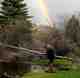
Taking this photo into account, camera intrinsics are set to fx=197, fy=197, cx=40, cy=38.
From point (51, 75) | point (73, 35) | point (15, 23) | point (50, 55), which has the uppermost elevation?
point (15, 23)

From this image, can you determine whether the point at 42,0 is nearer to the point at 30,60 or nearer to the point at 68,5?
the point at 68,5

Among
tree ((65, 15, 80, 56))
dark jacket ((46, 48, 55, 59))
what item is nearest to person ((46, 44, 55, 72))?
dark jacket ((46, 48, 55, 59))

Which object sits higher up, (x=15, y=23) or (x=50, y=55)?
(x=15, y=23)

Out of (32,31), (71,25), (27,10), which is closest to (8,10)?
(27,10)

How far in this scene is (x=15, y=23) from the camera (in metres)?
2.11

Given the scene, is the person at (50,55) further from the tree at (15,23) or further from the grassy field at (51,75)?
the tree at (15,23)

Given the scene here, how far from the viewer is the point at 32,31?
215 centimetres

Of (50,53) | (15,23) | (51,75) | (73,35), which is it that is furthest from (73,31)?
(15,23)

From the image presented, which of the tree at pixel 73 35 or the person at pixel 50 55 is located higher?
the tree at pixel 73 35

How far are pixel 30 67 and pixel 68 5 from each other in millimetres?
801

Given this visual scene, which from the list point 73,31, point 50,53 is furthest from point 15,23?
point 73,31

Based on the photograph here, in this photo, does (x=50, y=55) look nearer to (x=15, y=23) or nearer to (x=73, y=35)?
(x=73, y=35)

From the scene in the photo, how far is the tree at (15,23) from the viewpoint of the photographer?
82.5 inches

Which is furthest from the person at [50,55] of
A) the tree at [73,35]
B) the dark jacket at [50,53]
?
the tree at [73,35]
